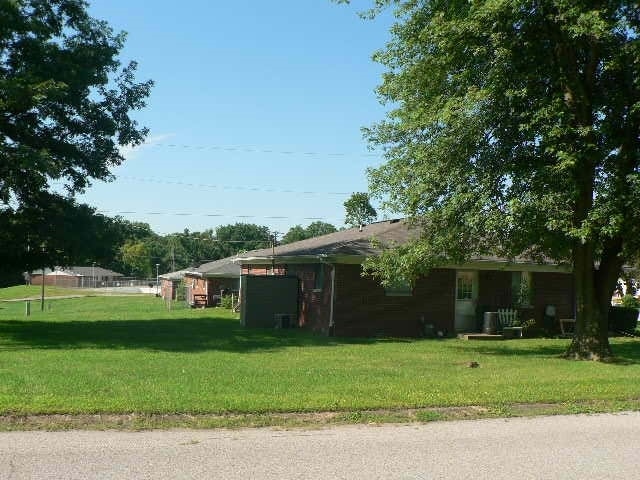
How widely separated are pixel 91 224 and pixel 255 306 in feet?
21.3

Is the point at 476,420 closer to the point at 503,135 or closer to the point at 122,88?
the point at 503,135

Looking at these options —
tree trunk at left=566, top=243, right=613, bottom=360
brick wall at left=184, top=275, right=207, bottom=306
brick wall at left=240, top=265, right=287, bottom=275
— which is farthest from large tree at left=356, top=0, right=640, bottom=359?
brick wall at left=184, top=275, right=207, bottom=306

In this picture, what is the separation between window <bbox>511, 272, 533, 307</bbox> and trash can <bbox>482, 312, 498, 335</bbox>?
1.63 m

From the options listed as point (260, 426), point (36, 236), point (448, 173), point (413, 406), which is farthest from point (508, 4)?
point (36, 236)

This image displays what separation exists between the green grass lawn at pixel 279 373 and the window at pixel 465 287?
3015mm

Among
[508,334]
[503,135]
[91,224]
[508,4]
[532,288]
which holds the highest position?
[508,4]

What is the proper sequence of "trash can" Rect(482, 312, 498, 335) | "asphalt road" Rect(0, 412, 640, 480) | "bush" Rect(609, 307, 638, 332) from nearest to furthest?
"asphalt road" Rect(0, 412, 640, 480), "trash can" Rect(482, 312, 498, 335), "bush" Rect(609, 307, 638, 332)

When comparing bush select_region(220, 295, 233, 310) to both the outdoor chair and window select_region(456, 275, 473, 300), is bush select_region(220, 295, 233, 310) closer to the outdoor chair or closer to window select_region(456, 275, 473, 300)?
window select_region(456, 275, 473, 300)

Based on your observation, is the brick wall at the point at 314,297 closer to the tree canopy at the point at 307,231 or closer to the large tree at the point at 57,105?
the large tree at the point at 57,105

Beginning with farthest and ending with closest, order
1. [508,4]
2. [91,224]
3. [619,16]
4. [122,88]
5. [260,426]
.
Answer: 1. [122,88]
2. [91,224]
3. [619,16]
4. [508,4]
5. [260,426]

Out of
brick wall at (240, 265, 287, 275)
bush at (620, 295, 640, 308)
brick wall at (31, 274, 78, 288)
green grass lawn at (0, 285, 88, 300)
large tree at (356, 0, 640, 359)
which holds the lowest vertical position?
green grass lawn at (0, 285, 88, 300)

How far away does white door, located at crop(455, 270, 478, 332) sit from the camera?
2305 centimetres

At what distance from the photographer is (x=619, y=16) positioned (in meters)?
14.6

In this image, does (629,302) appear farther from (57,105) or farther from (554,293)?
(57,105)
